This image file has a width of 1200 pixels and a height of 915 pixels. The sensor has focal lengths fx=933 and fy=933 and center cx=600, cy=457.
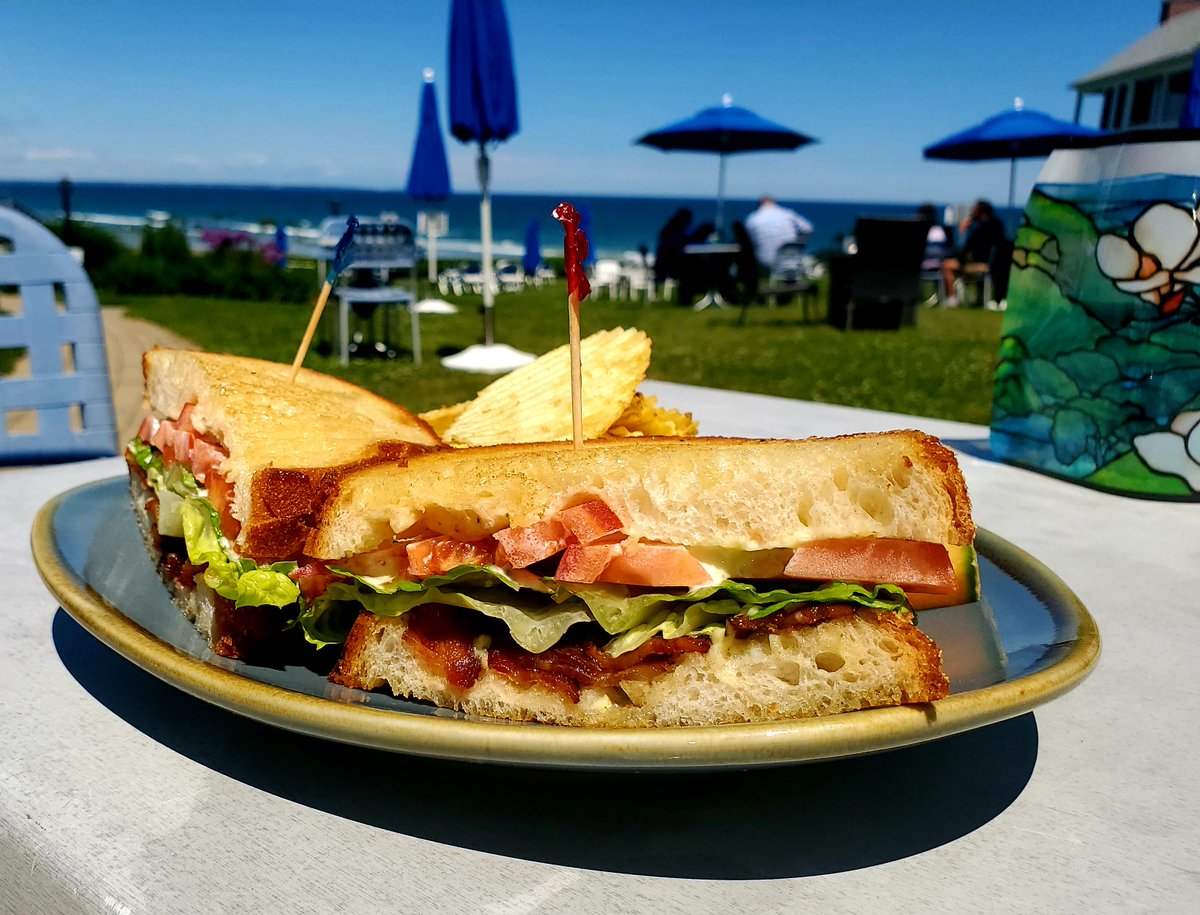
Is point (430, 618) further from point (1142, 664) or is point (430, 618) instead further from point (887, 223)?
point (887, 223)

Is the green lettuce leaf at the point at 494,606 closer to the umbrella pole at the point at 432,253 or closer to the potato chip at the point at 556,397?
the potato chip at the point at 556,397

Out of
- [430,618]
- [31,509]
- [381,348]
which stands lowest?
[381,348]

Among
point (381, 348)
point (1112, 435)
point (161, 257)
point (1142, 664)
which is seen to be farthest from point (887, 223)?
point (161, 257)

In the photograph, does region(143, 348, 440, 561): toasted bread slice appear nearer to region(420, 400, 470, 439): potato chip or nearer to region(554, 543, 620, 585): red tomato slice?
region(420, 400, 470, 439): potato chip

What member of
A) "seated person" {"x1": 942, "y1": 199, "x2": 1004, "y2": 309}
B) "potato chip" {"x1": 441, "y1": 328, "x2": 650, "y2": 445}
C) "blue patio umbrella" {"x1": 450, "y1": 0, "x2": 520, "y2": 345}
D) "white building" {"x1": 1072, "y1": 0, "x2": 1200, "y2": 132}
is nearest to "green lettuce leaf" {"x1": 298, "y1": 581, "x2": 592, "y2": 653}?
"potato chip" {"x1": 441, "y1": 328, "x2": 650, "y2": 445}

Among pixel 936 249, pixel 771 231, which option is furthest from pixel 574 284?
pixel 936 249

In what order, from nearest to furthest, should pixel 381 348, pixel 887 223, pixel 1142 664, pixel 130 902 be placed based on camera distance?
pixel 130 902 < pixel 1142 664 < pixel 381 348 < pixel 887 223

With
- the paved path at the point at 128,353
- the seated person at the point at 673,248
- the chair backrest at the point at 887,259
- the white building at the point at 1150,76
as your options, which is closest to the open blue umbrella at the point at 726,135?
the seated person at the point at 673,248
